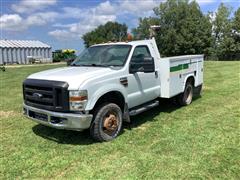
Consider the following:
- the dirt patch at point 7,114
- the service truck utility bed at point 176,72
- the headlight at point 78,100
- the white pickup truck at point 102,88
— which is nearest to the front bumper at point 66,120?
the white pickup truck at point 102,88

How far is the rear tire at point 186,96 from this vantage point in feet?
26.7

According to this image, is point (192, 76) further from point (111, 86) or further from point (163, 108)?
point (111, 86)

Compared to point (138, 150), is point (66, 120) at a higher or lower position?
higher

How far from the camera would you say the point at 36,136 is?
237 inches

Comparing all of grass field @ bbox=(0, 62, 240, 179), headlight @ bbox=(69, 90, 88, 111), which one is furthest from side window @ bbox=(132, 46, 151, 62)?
headlight @ bbox=(69, 90, 88, 111)

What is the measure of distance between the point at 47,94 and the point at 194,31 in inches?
1928

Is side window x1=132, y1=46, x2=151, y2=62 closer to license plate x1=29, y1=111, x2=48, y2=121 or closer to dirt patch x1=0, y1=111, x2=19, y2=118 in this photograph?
license plate x1=29, y1=111, x2=48, y2=121

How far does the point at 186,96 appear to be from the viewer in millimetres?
8375

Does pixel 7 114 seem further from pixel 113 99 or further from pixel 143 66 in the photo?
pixel 143 66

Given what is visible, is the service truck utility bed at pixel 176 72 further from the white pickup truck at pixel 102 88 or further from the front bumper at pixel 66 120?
the front bumper at pixel 66 120

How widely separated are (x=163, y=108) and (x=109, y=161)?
381 cm

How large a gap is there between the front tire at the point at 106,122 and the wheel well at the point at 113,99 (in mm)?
110

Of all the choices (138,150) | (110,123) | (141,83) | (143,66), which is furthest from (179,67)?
(138,150)

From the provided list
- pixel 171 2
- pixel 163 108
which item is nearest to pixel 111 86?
pixel 163 108
